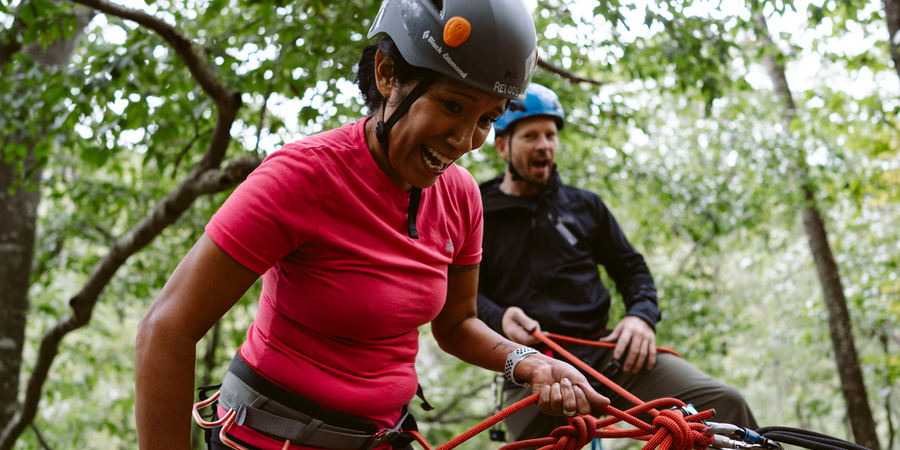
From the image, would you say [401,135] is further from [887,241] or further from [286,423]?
[887,241]

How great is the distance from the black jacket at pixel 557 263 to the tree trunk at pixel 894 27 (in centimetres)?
222

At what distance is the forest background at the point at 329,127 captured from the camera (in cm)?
361

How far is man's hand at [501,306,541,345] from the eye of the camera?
8.29ft

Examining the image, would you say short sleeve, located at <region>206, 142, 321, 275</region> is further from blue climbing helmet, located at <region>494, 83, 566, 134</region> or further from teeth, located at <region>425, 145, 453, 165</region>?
blue climbing helmet, located at <region>494, 83, 566, 134</region>

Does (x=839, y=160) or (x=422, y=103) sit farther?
(x=839, y=160)

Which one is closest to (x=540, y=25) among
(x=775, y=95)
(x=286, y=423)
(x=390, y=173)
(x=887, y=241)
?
(x=390, y=173)

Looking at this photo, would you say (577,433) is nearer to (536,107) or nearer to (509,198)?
(509,198)

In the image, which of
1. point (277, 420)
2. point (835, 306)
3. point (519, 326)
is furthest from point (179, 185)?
point (835, 306)

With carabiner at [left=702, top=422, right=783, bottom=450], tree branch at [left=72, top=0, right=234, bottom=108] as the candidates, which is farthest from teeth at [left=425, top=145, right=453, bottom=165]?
tree branch at [left=72, top=0, right=234, bottom=108]

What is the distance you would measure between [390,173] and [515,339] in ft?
4.25

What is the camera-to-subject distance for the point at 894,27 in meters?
3.74

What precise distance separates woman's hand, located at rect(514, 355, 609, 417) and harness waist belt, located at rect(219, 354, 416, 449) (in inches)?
18.3

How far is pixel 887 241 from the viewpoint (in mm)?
8352

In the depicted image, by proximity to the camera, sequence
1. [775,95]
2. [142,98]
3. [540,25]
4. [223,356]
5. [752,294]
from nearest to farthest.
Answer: [142,98] < [540,25] < [223,356] < [775,95] < [752,294]
